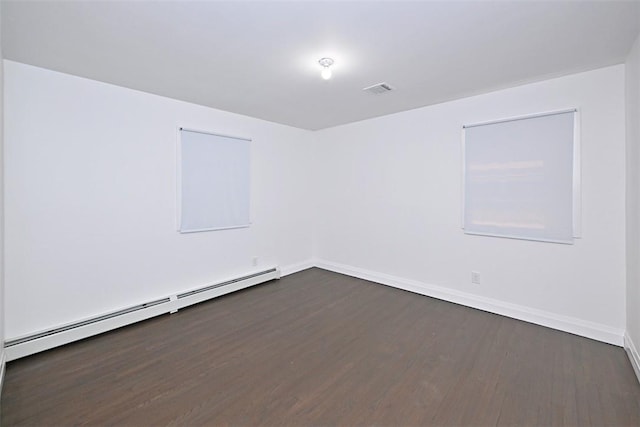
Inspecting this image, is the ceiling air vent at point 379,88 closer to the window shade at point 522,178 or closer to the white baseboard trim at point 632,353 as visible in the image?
the window shade at point 522,178

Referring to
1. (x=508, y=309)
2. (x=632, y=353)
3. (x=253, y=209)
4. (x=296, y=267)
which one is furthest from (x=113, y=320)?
(x=632, y=353)

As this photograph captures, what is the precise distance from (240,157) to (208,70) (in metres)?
1.58

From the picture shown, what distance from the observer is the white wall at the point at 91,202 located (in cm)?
246

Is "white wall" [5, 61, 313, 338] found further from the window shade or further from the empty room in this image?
the window shade

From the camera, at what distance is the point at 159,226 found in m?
3.31

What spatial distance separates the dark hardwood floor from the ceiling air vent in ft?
8.27

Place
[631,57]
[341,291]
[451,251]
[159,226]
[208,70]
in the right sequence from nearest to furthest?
1. [631,57]
2. [208,70]
3. [159,226]
4. [451,251]
5. [341,291]

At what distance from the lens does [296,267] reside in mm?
4945

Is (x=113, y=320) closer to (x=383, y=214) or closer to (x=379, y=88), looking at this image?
(x=383, y=214)

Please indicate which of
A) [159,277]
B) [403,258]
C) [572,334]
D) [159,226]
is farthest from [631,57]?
[159,277]

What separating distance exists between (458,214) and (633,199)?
→ 1.49 meters

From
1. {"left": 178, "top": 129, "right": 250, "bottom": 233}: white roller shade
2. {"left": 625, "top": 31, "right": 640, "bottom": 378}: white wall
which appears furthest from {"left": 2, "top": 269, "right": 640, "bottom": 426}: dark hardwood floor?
{"left": 178, "top": 129, "right": 250, "bottom": 233}: white roller shade

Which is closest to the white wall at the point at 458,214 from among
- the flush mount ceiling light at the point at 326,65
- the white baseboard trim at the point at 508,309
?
the white baseboard trim at the point at 508,309

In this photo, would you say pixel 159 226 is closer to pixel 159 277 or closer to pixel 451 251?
pixel 159 277
